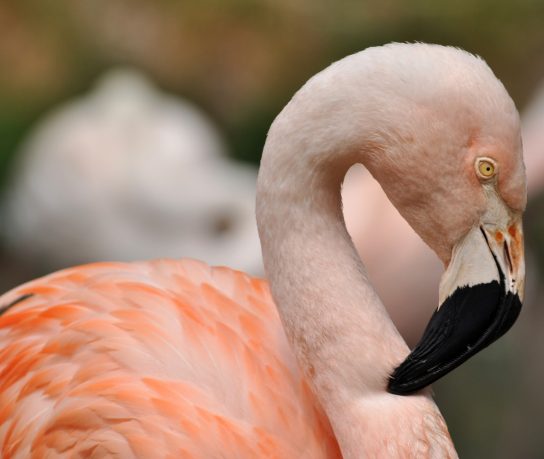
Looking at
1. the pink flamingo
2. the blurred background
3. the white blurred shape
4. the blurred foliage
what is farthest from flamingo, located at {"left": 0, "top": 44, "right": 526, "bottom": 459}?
the blurred foliage

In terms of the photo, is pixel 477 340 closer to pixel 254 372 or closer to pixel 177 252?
pixel 254 372

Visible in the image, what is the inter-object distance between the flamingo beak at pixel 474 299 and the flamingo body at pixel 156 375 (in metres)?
0.33

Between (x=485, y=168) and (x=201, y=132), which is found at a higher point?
(x=201, y=132)

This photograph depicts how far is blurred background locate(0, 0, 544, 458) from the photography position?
4.96m

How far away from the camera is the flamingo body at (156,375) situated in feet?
7.42

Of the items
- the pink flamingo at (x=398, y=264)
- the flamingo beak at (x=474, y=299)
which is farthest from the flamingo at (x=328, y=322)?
the pink flamingo at (x=398, y=264)

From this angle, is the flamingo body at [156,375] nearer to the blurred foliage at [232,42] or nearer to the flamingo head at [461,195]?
the flamingo head at [461,195]

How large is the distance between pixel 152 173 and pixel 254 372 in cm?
359

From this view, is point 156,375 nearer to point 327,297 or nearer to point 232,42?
point 327,297

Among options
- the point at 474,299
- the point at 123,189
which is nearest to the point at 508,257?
the point at 474,299

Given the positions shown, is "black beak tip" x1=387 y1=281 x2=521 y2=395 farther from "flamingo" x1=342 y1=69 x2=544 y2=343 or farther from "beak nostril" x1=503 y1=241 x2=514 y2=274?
"flamingo" x1=342 y1=69 x2=544 y2=343

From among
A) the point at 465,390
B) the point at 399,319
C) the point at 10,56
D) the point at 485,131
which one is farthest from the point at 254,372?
the point at 10,56

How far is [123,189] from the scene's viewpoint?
586cm

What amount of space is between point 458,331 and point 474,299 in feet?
0.24
